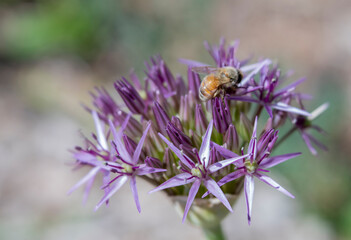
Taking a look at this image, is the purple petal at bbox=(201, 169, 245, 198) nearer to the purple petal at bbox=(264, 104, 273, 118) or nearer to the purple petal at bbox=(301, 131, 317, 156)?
the purple petal at bbox=(264, 104, 273, 118)

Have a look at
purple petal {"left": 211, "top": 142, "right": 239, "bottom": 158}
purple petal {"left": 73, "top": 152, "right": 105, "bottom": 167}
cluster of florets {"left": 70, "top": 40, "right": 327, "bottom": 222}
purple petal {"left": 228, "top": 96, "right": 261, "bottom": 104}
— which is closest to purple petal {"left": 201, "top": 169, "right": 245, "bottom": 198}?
cluster of florets {"left": 70, "top": 40, "right": 327, "bottom": 222}

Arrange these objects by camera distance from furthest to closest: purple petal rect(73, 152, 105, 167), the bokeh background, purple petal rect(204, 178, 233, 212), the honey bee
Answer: the bokeh background → purple petal rect(73, 152, 105, 167) → the honey bee → purple petal rect(204, 178, 233, 212)

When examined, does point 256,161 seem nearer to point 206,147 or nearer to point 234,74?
point 206,147

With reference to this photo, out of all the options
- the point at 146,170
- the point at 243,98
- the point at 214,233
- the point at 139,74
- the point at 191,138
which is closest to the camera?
the point at 146,170

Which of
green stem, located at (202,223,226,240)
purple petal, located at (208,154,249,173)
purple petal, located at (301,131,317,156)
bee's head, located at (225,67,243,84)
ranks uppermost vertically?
bee's head, located at (225,67,243,84)

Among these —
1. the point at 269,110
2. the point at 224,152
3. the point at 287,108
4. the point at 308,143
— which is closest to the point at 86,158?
the point at 224,152

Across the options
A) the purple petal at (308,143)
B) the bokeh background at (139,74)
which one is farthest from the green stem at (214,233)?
the bokeh background at (139,74)

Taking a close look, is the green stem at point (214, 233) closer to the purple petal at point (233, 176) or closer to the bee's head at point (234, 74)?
the purple petal at point (233, 176)
